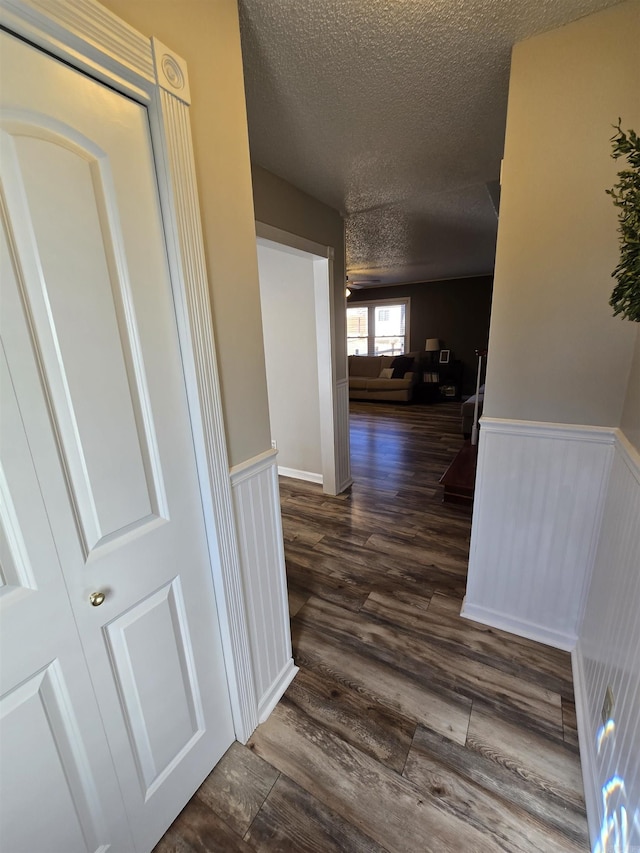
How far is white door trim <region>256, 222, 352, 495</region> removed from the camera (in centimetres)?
281

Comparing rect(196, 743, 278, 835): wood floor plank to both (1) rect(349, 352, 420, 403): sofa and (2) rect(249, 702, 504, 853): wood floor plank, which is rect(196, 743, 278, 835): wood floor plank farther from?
(1) rect(349, 352, 420, 403): sofa

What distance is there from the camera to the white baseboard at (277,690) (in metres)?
1.42

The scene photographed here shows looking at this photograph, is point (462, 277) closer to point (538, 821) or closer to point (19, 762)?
point (538, 821)

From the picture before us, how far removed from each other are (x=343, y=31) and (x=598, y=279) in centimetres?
126

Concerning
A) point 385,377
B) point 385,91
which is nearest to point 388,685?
point 385,91

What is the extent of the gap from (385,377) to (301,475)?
4454mm

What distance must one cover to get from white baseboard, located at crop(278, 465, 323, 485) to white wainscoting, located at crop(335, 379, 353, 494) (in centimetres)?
28

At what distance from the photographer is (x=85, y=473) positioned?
2.60 feet

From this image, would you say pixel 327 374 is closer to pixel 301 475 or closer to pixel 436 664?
pixel 301 475

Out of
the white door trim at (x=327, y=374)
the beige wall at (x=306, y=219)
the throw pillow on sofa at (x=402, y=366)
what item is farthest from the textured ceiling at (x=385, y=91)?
the throw pillow on sofa at (x=402, y=366)

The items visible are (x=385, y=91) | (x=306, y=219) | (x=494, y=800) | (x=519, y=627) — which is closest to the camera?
(x=494, y=800)

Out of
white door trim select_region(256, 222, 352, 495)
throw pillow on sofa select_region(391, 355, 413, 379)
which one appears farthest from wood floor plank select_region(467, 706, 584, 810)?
throw pillow on sofa select_region(391, 355, 413, 379)

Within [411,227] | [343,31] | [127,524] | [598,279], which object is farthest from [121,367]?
[411,227]

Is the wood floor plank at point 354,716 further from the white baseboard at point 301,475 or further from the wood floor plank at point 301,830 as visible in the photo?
the white baseboard at point 301,475
